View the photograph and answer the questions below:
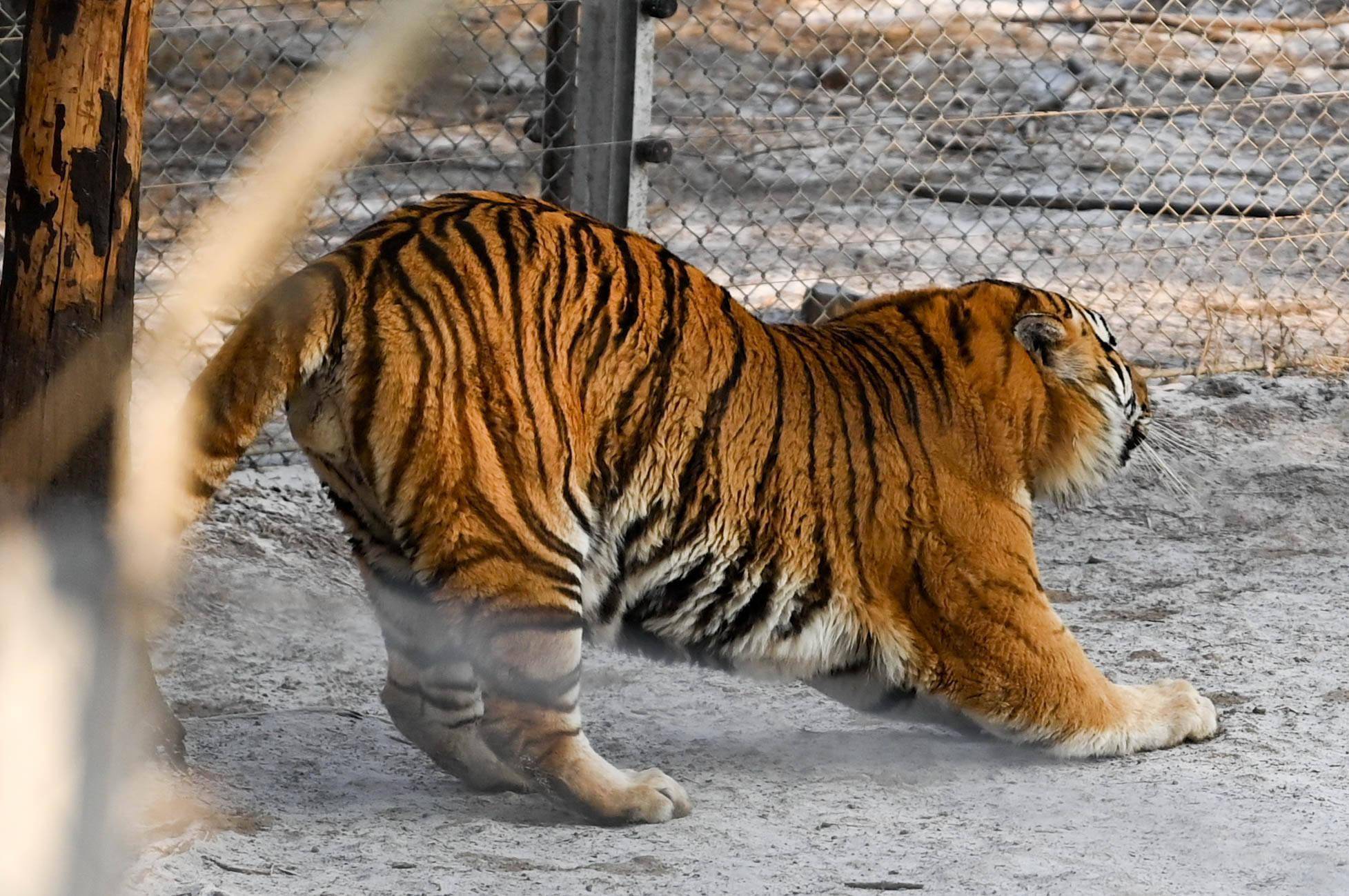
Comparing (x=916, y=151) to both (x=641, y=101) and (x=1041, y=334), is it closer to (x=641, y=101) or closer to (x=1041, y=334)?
(x=641, y=101)

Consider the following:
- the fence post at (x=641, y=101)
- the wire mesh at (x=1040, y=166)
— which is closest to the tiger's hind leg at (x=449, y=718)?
the fence post at (x=641, y=101)

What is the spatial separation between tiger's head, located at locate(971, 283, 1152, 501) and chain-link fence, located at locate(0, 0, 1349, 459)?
202 cm

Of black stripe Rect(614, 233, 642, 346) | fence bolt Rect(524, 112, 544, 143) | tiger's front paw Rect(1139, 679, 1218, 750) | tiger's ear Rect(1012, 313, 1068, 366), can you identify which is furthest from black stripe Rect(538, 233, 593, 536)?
fence bolt Rect(524, 112, 544, 143)

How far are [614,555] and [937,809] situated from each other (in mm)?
885

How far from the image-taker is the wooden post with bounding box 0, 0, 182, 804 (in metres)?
3.07

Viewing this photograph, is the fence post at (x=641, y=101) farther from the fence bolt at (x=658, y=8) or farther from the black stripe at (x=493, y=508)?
the black stripe at (x=493, y=508)

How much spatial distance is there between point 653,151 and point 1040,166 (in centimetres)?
386

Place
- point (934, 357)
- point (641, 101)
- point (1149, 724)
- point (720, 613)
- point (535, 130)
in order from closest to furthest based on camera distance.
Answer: point (720, 613), point (1149, 724), point (934, 357), point (641, 101), point (535, 130)

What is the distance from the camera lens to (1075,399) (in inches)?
155

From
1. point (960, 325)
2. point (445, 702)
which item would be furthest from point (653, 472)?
point (960, 325)

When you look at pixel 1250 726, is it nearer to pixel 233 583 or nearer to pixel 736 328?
pixel 736 328

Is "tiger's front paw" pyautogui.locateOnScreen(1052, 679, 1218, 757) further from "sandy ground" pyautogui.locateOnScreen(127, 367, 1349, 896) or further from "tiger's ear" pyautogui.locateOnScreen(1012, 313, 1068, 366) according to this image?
"tiger's ear" pyautogui.locateOnScreen(1012, 313, 1068, 366)

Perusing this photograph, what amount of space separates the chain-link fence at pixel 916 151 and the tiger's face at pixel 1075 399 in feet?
6.69

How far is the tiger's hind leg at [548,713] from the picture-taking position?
129 inches
